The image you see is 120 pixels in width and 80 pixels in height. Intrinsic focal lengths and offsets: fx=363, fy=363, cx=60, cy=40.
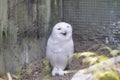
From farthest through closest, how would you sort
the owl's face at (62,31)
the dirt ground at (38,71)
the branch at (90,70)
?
the dirt ground at (38,71) < the owl's face at (62,31) < the branch at (90,70)

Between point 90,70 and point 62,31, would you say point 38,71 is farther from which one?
point 90,70

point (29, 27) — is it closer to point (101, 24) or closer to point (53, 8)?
point (53, 8)

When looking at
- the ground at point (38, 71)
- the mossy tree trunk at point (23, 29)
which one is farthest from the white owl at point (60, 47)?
the mossy tree trunk at point (23, 29)

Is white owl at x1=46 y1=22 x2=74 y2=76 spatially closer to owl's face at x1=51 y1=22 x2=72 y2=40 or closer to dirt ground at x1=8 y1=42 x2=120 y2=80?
owl's face at x1=51 y1=22 x2=72 y2=40

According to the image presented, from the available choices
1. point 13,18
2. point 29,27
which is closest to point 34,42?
point 29,27

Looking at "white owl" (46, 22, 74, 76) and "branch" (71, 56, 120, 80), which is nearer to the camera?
"branch" (71, 56, 120, 80)

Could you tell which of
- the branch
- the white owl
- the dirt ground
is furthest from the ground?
the branch

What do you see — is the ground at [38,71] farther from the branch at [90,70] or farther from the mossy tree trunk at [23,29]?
the branch at [90,70]

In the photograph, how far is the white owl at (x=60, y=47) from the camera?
3586 mm

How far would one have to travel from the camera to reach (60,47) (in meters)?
3.67

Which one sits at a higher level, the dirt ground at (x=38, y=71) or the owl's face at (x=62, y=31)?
the owl's face at (x=62, y=31)

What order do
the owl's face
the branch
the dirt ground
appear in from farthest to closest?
the dirt ground < the owl's face < the branch

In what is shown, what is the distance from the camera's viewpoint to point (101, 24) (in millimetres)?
4711

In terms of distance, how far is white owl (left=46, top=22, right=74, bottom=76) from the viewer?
3586mm
